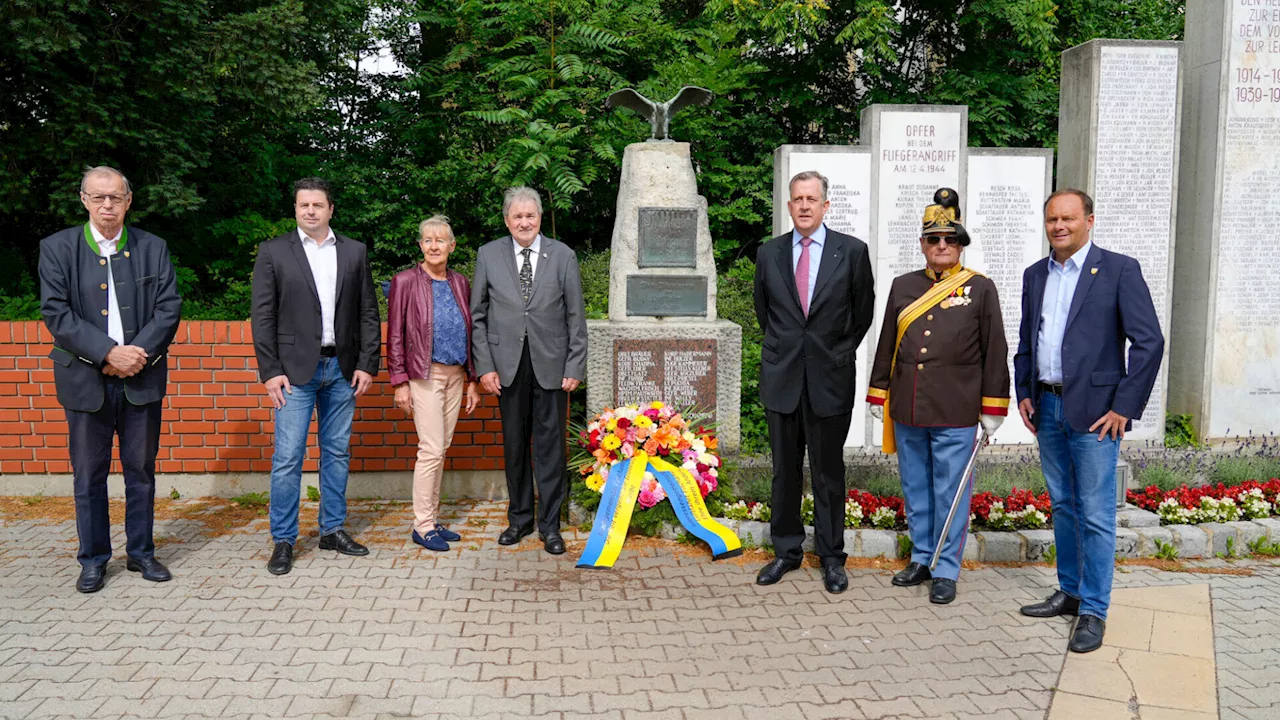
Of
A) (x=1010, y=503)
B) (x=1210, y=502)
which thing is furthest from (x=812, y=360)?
(x=1210, y=502)

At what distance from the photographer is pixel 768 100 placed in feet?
38.7

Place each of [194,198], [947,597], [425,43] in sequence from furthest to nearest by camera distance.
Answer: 1. [425,43]
2. [194,198]
3. [947,597]

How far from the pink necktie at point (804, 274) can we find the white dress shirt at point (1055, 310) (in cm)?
113

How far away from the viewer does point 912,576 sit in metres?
4.65

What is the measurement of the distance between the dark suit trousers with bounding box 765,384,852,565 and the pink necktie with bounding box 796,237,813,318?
0.46 meters

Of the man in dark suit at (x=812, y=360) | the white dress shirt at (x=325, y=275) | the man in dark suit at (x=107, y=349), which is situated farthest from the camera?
the white dress shirt at (x=325, y=275)

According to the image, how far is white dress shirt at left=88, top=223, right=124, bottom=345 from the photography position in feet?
15.2

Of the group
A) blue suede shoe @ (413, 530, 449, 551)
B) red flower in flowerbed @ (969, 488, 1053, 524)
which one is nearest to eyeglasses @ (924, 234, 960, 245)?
red flower in flowerbed @ (969, 488, 1053, 524)

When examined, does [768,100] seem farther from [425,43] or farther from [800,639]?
[800,639]

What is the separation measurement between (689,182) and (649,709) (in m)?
3.68

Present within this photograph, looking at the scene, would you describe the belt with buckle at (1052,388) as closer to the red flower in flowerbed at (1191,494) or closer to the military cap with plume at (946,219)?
the military cap with plume at (946,219)

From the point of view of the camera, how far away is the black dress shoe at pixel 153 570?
471 cm

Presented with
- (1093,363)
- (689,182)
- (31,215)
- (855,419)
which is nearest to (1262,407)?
(855,419)

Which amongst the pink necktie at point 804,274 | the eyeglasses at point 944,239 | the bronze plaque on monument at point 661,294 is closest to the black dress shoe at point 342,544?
the bronze plaque on monument at point 661,294
